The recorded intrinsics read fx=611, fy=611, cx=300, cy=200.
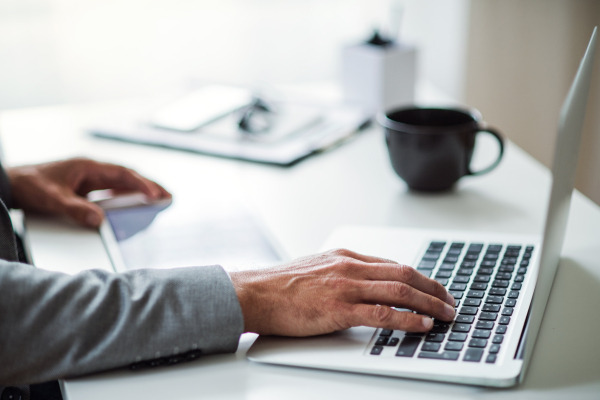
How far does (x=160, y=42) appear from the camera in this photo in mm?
2600

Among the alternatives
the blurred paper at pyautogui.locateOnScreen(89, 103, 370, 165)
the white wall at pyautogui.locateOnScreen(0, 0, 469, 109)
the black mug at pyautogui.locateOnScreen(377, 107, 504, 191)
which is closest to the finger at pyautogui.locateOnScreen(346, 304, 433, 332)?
the black mug at pyautogui.locateOnScreen(377, 107, 504, 191)

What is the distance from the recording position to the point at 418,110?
3.53 ft

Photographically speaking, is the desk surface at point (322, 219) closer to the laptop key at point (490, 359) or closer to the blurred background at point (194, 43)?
the laptop key at point (490, 359)

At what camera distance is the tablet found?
82 centimetres

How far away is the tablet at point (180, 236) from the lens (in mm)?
818

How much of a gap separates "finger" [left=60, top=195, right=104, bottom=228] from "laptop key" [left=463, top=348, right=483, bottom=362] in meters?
0.60

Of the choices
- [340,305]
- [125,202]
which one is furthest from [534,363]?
[125,202]

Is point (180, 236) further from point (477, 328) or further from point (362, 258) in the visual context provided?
Answer: point (477, 328)

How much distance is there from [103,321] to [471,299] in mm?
376

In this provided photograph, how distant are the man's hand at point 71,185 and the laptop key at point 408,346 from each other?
1.77ft

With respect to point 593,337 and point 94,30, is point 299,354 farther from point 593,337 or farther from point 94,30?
point 94,30

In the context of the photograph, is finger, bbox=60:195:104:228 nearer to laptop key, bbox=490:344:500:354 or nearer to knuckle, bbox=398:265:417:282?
knuckle, bbox=398:265:417:282

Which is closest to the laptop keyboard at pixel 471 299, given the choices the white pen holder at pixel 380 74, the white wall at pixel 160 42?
the white pen holder at pixel 380 74

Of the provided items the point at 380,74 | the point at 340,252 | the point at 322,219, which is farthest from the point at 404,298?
the point at 380,74
